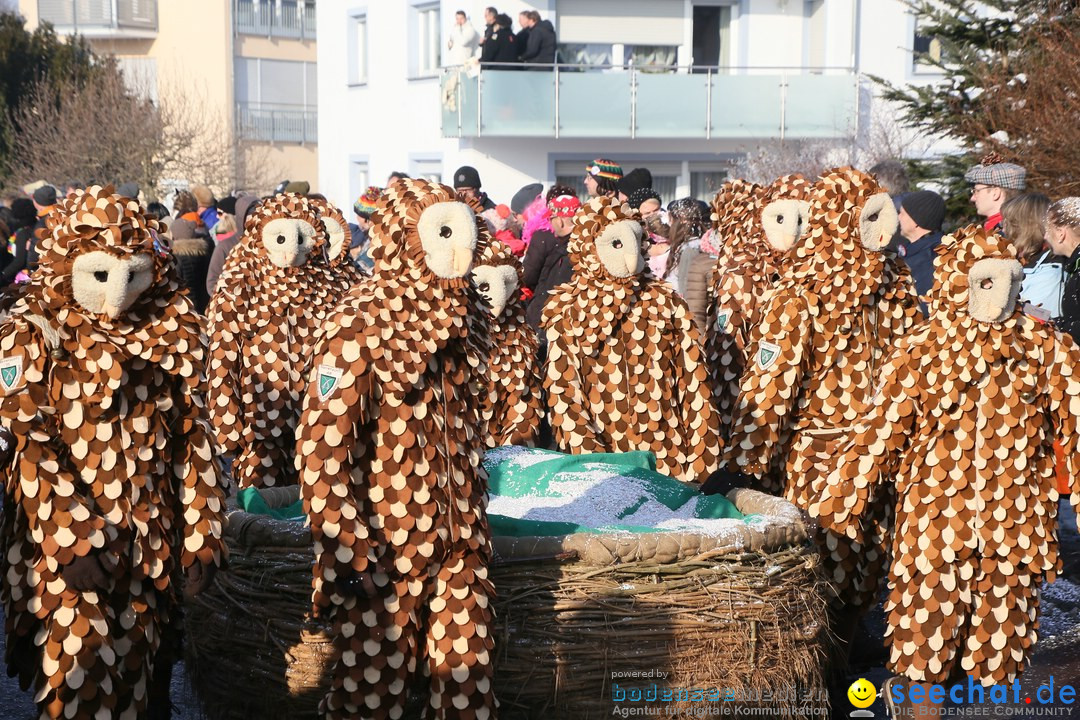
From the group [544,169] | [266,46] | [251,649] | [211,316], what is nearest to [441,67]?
[544,169]

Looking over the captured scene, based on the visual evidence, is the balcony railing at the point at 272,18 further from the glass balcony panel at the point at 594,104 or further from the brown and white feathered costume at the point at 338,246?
the brown and white feathered costume at the point at 338,246

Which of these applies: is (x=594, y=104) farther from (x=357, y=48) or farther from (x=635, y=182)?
(x=635, y=182)

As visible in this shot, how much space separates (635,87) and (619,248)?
17390mm

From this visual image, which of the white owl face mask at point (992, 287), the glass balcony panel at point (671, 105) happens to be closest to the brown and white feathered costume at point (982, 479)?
the white owl face mask at point (992, 287)

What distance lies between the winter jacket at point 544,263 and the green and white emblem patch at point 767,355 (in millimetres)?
2922

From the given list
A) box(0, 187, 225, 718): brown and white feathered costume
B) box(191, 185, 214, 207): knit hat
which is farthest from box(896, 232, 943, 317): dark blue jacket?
box(191, 185, 214, 207): knit hat

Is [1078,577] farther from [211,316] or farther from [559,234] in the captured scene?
[211,316]

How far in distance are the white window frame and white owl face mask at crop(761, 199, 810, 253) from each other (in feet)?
68.4

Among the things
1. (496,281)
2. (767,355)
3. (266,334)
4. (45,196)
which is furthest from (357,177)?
(767,355)

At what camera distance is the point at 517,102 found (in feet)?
72.2

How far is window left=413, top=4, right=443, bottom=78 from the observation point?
79.9ft

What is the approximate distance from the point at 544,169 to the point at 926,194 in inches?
669

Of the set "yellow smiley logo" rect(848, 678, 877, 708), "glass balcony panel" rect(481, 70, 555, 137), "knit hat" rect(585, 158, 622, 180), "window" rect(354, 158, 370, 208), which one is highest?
"glass balcony panel" rect(481, 70, 555, 137)

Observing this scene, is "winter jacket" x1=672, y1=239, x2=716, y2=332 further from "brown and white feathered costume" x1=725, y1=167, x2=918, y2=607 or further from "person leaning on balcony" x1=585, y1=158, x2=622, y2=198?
"brown and white feathered costume" x1=725, y1=167, x2=918, y2=607
